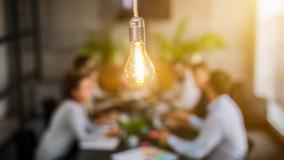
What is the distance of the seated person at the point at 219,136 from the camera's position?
2.71 metres

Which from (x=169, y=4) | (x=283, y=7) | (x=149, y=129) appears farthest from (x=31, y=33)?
(x=283, y=7)

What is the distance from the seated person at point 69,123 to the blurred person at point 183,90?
0.72 meters

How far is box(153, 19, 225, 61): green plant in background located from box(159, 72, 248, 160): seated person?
1384 millimetres

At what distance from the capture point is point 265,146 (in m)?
2.70

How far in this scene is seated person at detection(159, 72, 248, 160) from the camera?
271cm

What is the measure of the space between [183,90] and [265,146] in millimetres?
1232

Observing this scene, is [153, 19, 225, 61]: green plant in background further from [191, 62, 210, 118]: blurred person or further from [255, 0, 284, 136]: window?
[255, 0, 284, 136]: window

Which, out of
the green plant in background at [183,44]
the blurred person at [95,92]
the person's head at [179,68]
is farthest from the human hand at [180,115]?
the green plant in background at [183,44]

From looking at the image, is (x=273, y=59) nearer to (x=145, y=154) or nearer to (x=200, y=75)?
(x=200, y=75)

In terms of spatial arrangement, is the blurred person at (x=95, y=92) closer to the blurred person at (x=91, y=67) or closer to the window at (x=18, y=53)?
the blurred person at (x=91, y=67)

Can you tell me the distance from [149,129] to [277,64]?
0.93 meters

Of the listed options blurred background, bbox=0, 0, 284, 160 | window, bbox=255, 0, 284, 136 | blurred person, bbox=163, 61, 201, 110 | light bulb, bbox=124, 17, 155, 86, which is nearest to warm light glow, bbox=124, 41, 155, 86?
light bulb, bbox=124, 17, 155, 86

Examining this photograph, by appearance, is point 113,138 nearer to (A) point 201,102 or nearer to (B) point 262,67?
(A) point 201,102

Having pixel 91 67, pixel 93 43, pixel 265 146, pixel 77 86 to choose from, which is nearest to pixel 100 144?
pixel 77 86
